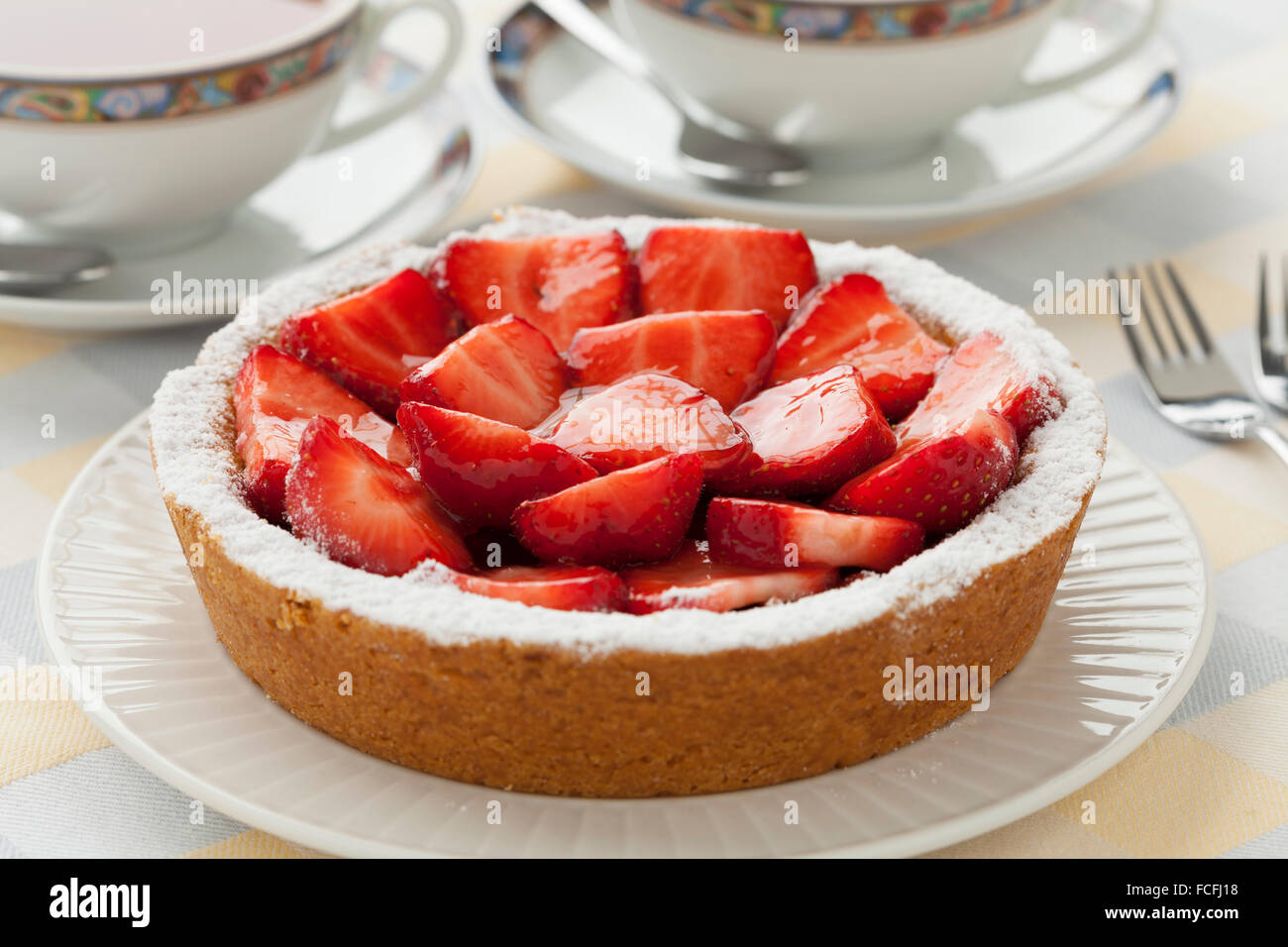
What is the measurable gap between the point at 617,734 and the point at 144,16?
195cm

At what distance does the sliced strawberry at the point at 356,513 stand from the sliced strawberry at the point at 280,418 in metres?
0.08

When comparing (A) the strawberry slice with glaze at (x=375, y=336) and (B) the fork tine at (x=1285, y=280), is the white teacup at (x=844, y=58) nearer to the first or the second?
(B) the fork tine at (x=1285, y=280)

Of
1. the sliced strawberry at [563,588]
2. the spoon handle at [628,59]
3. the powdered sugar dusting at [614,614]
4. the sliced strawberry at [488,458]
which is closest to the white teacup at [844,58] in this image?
the spoon handle at [628,59]

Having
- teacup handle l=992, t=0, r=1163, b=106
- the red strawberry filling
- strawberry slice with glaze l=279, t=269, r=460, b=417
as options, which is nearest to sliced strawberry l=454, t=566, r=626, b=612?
the red strawberry filling

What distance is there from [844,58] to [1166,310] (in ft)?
2.58

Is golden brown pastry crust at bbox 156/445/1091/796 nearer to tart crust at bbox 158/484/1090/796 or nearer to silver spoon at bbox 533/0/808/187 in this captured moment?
tart crust at bbox 158/484/1090/796

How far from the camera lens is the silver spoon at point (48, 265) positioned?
2574 mm

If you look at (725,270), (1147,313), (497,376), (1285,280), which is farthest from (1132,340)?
(497,376)

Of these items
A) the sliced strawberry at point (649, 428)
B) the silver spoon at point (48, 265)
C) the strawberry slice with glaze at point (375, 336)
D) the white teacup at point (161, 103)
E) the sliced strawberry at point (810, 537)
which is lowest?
the sliced strawberry at point (810, 537)

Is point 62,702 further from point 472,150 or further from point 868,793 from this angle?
point 472,150

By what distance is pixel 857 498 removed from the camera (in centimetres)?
172

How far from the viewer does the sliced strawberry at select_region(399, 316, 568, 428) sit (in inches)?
73.3

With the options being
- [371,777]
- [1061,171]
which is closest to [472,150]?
[1061,171]

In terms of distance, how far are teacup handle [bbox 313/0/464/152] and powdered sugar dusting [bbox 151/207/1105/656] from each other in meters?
0.75
